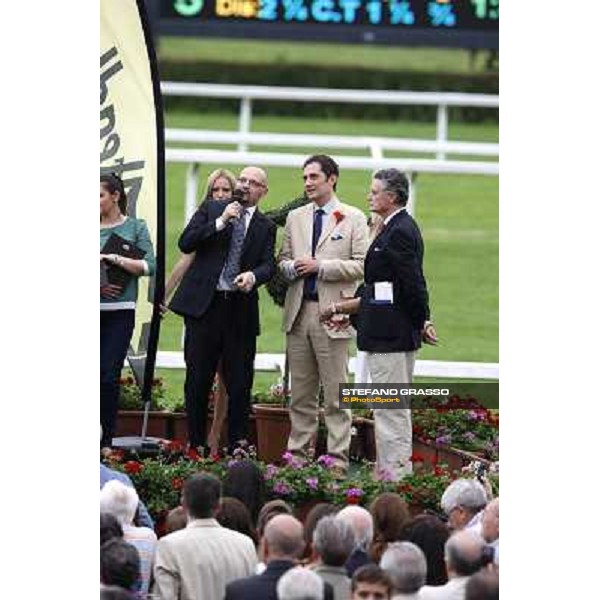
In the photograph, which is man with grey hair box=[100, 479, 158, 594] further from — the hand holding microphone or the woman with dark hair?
the hand holding microphone

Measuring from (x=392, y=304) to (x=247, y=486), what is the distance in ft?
5.30

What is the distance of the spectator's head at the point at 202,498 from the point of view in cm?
808

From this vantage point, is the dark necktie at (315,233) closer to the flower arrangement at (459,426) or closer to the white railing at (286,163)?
the flower arrangement at (459,426)

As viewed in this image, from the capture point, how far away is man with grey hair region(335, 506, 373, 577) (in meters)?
7.92

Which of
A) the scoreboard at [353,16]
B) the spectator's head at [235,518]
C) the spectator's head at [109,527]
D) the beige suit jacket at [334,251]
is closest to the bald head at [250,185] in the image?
the beige suit jacket at [334,251]

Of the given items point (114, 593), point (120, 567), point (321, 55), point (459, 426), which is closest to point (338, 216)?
point (459, 426)

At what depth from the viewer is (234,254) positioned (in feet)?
35.9

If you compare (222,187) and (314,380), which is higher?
(222,187)

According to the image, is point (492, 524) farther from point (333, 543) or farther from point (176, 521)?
point (176, 521)
